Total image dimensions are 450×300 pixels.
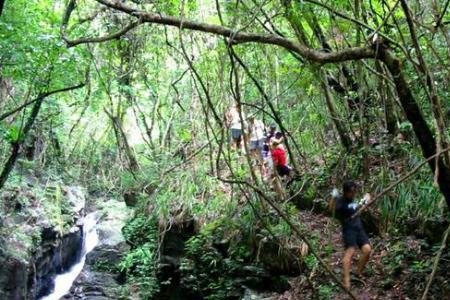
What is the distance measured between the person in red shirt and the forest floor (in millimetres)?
1590

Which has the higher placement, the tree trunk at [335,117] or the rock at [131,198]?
the tree trunk at [335,117]

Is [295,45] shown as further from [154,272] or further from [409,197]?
[154,272]

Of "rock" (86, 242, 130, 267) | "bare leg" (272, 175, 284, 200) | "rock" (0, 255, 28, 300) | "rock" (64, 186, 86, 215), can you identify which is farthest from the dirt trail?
"rock" (64, 186, 86, 215)

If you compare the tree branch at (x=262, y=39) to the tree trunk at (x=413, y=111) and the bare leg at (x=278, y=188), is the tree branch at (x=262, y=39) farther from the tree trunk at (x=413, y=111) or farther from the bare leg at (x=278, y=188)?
the bare leg at (x=278, y=188)

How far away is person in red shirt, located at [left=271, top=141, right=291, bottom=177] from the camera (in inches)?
342

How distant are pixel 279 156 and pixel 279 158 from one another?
0.05m

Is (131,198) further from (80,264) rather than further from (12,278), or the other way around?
(12,278)

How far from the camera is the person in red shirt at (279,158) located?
8.68 metres

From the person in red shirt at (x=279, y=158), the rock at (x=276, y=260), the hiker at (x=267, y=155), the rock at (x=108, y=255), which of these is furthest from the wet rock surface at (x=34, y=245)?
the person in red shirt at (x=279, y=158)

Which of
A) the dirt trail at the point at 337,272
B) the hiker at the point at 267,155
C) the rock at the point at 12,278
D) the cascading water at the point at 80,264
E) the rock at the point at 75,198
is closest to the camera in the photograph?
the dirt trail at the point at 337,272

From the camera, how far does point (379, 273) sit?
21.9ft

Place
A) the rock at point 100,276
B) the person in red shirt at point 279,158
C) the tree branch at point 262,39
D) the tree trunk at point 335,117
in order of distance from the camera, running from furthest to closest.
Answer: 1. the rock at point 100,276
2. the person in red shirt at point 279,158
3. the tree trunk at point 335,117
4. the tree branch at point 262,39

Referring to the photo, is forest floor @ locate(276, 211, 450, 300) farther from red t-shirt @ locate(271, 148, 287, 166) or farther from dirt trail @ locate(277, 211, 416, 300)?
red t-shirt @ locate(271, 148, 287, 166)

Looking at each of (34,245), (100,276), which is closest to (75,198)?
(100,276)
